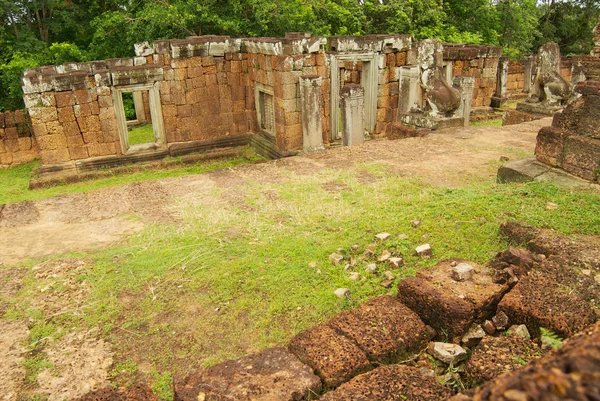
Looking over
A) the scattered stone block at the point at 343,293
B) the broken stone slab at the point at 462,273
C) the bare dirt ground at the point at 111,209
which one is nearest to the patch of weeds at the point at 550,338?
the broken stone slab at the point at 462,273

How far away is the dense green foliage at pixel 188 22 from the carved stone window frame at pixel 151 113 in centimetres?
351

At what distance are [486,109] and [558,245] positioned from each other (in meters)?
13.4

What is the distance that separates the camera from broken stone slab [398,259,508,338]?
3.60 m

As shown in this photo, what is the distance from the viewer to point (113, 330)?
438 centimetres

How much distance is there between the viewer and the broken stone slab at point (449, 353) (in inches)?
135

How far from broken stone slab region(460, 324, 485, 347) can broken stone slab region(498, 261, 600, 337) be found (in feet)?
0.75

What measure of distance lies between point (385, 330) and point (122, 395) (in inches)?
72.4

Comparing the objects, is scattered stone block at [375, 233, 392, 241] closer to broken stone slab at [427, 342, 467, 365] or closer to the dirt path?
broken stone slab at [427, 342, 467, 365]

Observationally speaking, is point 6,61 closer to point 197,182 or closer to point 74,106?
point 74,106

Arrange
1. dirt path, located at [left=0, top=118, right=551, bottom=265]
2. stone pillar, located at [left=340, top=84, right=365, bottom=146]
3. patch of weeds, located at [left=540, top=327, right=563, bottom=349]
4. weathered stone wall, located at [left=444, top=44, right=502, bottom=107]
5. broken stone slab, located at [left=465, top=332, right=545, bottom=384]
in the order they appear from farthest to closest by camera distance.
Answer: weathered stone wall, located at [left=444, top=44, right=502, bottom=107]
stone pillar, located at [left=340, top=84, right=365, bottom=146]
dirt path, located at [left=0, top=118, right=551, bottom=265]
patch of weeds, located at [left=540, top=327, right=563, bottom=349]
broken stone slab, located at [left=465, top=332, right=545, bottom=384]

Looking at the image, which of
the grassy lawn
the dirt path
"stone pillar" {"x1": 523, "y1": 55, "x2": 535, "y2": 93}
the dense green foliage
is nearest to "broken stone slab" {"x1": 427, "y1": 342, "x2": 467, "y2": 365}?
the grassy lawn

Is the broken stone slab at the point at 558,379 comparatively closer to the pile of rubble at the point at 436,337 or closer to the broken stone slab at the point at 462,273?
the pile of rubble at the point at 436,337

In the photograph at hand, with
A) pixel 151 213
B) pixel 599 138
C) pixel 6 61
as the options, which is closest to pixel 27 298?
pixel 151 213

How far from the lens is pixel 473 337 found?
11.8 feet
